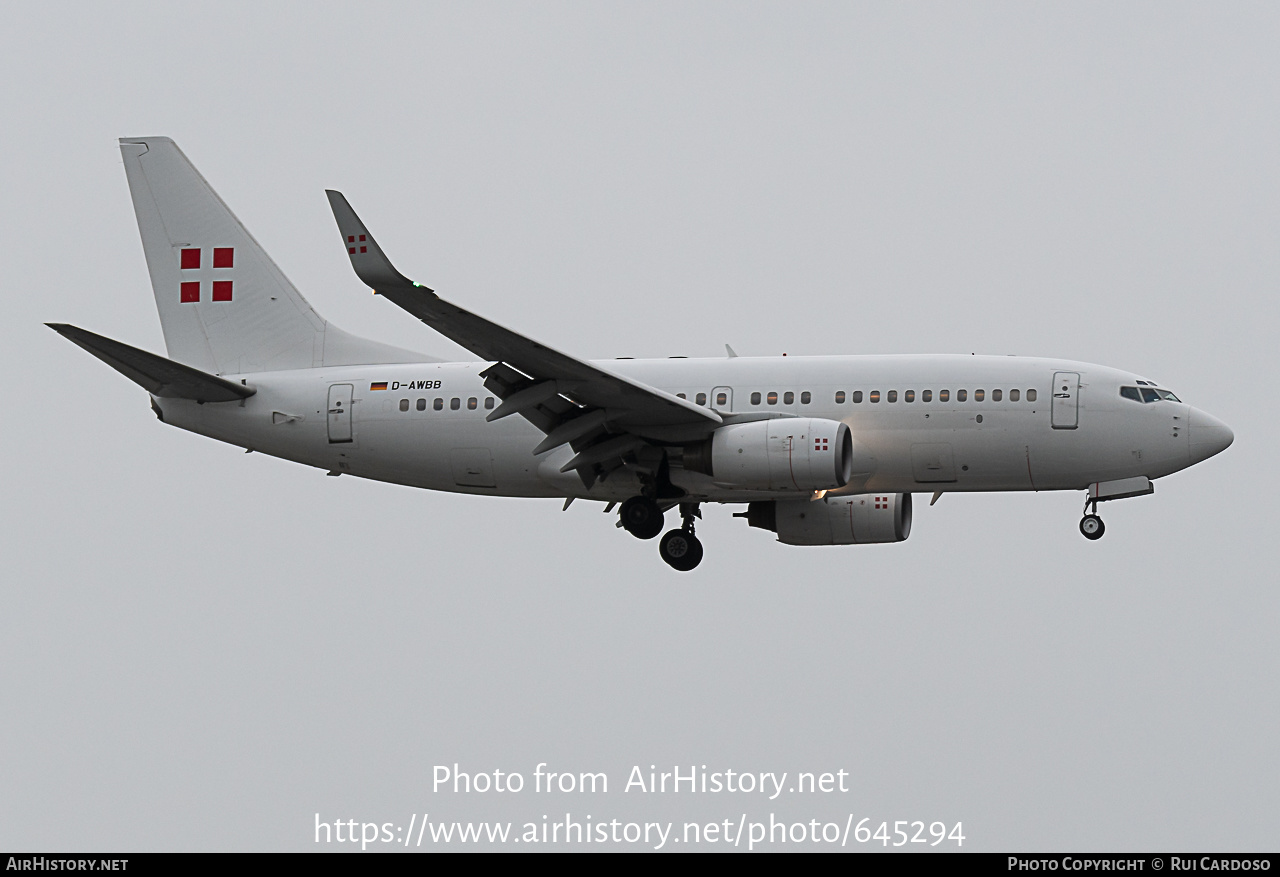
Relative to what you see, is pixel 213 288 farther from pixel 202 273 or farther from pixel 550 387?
pixel 550 387

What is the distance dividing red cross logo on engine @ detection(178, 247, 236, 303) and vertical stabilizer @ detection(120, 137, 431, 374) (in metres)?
0.02

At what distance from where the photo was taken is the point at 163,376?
1332 inches

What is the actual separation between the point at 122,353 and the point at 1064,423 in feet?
57.5

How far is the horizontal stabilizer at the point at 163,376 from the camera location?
105ft

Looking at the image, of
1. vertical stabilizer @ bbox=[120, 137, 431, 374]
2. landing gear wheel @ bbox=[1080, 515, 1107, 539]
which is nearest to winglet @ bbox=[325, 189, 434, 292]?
vertical stabilizer @ bbox=[120, 137, 431, 374]

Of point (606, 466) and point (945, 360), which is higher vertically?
point (945, 360)

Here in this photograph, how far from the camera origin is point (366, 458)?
113ft

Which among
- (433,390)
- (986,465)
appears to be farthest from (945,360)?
(433,390)

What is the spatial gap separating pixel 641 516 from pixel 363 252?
30.2 ft

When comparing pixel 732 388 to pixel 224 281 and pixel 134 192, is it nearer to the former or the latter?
pixel 224 281

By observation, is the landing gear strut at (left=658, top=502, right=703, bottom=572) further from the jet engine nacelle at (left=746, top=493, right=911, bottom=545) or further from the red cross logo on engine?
the red cross logo on engine

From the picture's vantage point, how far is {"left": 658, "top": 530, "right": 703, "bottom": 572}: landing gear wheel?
3438 cm

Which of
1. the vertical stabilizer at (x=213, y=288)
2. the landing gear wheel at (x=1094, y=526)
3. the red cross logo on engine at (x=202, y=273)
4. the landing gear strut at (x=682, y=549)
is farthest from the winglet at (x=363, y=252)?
the landing gear wheel at (x=1094, y=526)

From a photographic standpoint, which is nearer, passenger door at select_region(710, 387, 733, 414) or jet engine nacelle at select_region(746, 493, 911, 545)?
passenger door at select_region(710, 387, 733, 414)
